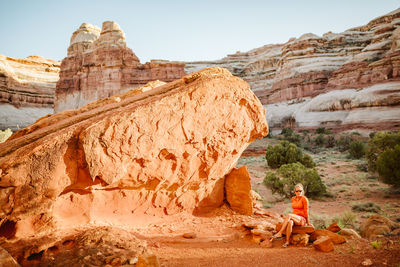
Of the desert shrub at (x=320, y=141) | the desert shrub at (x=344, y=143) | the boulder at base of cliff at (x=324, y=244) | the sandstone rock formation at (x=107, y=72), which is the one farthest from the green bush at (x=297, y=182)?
the sandstone rock formation at (x=107, y=72)

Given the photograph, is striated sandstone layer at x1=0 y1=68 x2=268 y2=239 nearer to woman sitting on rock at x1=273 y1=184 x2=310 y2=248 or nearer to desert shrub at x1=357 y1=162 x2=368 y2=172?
woman sitting on rock at x1=273 y1=184 x2=310 y2=248

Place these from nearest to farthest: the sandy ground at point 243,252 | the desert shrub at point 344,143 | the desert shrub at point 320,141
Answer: the sandy ground at point 243,252, the desert shrub at point 344,143, the desert shrub at point 320,141

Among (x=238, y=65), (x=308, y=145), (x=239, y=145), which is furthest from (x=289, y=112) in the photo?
(x=239, y=145)

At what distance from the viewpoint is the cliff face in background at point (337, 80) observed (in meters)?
30.4

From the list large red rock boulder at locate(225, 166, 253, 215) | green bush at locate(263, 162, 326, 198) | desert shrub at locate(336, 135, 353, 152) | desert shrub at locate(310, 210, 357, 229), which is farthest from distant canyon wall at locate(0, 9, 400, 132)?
large red rock boulder at locate(225, 166, 253, 215)

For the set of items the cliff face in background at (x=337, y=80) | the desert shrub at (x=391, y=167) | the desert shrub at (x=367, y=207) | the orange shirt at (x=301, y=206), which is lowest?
the desert shrub at (x=367, y=207)

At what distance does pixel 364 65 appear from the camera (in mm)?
35938

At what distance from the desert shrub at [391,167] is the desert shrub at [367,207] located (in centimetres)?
236

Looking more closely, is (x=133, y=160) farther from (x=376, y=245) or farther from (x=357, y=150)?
(x=357, y=150)

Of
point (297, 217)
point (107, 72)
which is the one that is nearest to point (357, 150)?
point (297, 217)

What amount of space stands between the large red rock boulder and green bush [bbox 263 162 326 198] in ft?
17.6

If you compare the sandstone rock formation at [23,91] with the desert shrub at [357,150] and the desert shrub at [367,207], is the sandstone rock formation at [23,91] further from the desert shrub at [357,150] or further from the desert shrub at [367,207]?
the desert shrub at [357,150]

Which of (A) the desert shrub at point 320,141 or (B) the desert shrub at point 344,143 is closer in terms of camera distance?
(B) the desert shrub at point 344,143

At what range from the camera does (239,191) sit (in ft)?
20.8
